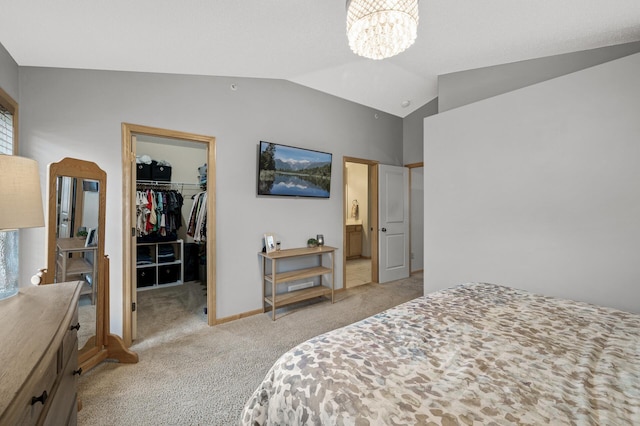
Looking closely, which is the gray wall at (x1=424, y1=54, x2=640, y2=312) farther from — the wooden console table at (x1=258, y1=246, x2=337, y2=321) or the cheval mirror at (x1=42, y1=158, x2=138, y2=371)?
the cheval mirror at (x1=42, y1=158, x2=138, y2=371)

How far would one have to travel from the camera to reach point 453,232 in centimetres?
296

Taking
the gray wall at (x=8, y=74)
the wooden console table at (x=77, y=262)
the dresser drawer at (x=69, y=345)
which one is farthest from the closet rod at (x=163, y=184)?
the dresser drawer at (x=69, y=345)

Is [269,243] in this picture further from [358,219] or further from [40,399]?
[358,219]

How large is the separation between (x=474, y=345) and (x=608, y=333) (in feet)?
2.16

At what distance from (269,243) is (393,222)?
7.59 feet

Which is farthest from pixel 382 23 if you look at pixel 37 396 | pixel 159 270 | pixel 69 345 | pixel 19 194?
pixel 159 270

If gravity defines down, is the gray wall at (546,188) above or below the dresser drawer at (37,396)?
above

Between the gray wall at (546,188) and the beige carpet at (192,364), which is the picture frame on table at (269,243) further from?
the gray wall at (546,188)

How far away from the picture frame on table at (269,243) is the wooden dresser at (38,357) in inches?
74.6

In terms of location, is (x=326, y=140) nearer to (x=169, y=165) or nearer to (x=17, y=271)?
(x=169, y=165)

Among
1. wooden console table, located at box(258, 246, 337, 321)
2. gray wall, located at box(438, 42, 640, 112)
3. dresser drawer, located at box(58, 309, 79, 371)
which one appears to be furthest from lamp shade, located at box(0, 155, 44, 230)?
gray wall, located at box(438, 42, 640, 112)

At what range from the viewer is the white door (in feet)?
14.7

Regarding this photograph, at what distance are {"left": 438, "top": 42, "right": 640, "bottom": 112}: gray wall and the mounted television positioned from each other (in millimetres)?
1621

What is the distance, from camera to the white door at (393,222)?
176 inches
